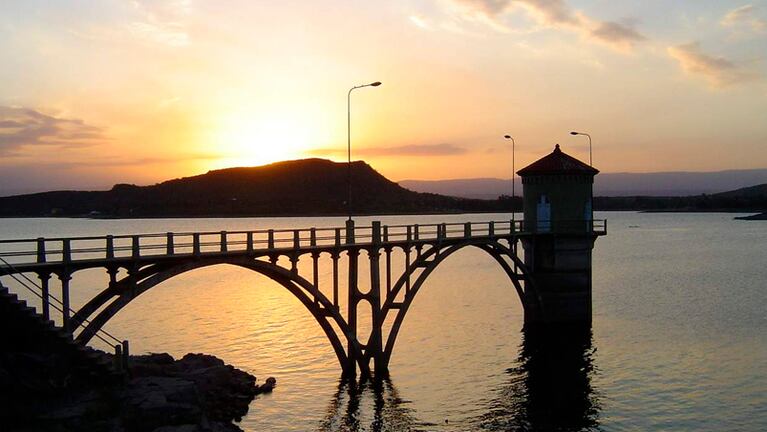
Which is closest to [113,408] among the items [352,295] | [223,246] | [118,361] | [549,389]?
[118,361]

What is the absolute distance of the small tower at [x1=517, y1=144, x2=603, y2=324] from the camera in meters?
43.5

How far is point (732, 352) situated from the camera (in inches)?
1601

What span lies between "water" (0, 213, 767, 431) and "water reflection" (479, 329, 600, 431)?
0.09 meters

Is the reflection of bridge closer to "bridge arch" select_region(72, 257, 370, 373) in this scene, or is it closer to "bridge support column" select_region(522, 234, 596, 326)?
"bridge arch" select_region(72, 257, 370, 373)

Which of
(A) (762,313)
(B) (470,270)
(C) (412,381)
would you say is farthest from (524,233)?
(B) (470,270)

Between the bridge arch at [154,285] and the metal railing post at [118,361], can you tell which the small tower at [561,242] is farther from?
the metal railing post at [118,361]

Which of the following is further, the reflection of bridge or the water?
the water

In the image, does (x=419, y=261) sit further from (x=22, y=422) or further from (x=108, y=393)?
(x=22, y=422)

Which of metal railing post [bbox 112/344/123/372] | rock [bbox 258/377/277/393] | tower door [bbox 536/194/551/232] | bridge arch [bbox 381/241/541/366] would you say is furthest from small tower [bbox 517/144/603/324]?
metal railing post [bbox 112/344/123/372]

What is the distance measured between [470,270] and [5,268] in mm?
79797

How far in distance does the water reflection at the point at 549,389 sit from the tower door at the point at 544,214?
6064 mm

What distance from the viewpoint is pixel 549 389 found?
3306cm

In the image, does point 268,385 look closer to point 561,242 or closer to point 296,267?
point 296,267

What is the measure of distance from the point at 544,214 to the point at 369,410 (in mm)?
19548
